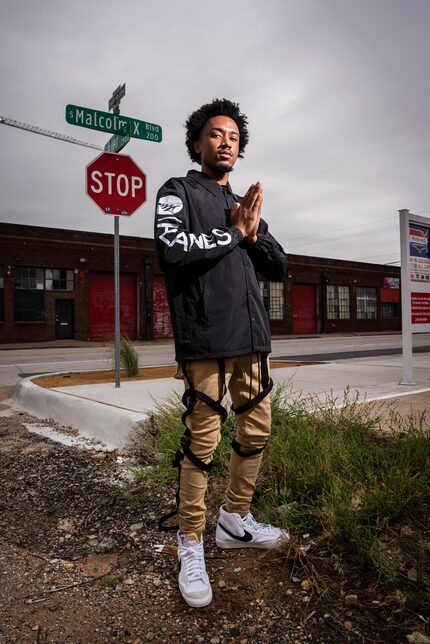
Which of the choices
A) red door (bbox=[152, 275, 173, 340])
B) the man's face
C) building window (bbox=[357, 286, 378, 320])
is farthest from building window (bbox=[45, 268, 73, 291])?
the man's face

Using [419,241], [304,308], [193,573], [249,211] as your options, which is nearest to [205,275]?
[249,211]

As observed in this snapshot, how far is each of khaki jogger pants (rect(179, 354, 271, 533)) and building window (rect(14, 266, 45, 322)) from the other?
23623mm

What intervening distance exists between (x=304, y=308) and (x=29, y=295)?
758 inches

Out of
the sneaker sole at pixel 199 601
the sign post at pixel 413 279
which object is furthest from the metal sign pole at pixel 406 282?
the sneaker sole at pixel 199 601

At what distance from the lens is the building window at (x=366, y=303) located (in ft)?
131

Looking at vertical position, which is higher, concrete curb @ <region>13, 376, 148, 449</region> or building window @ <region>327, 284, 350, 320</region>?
building window @ <region>327, 284, 350, 320</region>

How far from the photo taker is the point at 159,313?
2847 cm

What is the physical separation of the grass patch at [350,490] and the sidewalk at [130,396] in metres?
0.95

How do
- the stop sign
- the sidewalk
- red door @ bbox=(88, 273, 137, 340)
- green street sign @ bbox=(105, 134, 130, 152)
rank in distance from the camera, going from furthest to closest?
red door @ bbox=(88, 273, 137, 340)
green street sign @ bbox=(105, 134, 130, 152)
the stop sign
the sidewalk

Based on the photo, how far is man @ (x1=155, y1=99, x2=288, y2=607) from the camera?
6.76ft

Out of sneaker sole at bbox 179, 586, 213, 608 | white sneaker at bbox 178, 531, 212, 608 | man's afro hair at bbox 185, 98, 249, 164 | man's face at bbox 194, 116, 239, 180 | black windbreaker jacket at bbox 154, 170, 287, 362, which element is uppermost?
man's afro hair at bbox 185, 98, 249, 164

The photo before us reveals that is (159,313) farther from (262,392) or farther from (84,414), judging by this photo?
(262,392)

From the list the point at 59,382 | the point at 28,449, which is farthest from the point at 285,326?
the point at 28,449

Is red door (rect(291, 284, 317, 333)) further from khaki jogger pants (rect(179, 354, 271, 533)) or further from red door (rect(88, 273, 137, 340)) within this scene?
khaki jogger pants (rect(179, 354, 271, 533))
